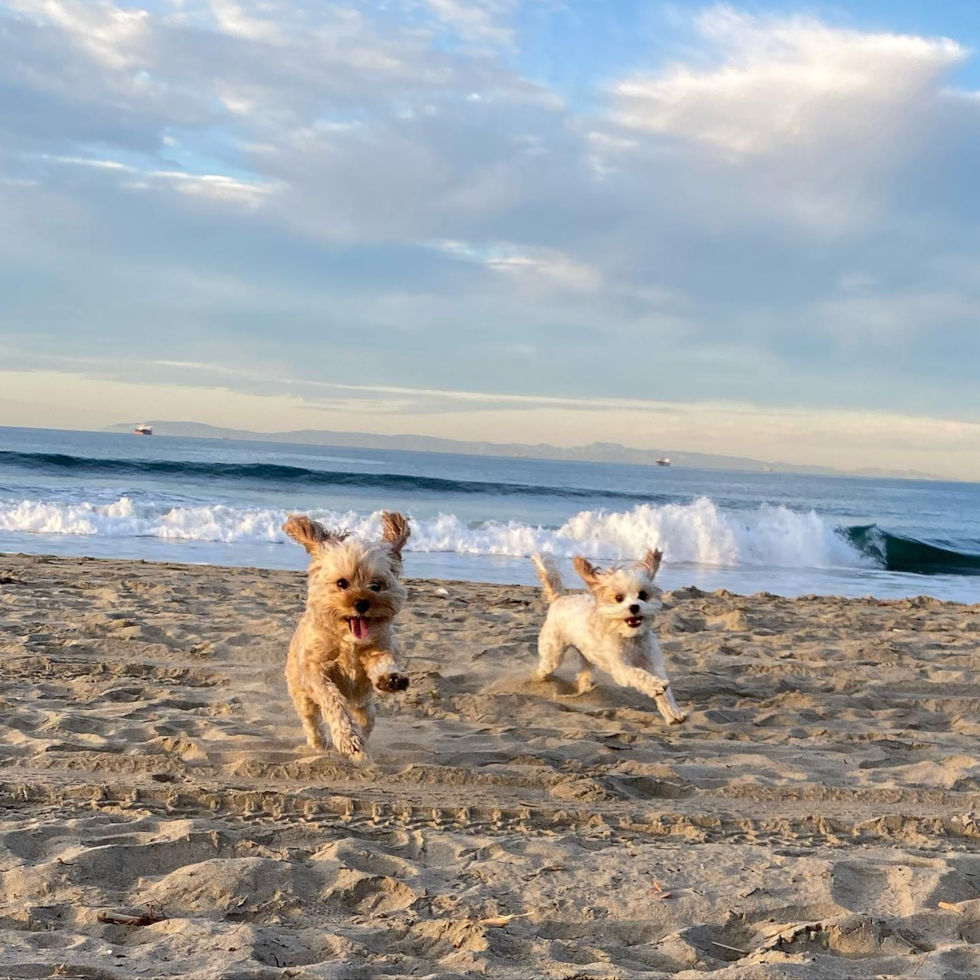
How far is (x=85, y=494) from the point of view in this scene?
88.6ft

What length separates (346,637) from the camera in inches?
201

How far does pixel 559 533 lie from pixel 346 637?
57.9ft

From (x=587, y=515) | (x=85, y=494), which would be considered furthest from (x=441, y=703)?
(x=85, y=494)

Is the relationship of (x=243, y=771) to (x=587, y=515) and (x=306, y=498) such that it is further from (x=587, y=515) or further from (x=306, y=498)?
(x=306, y=498)

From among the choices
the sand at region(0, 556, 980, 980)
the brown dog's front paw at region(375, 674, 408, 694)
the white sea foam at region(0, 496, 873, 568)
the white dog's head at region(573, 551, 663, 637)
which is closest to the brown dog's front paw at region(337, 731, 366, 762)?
the sand at region(0, 556, 980, 980)

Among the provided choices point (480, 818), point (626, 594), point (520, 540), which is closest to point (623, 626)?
point (626, 594)

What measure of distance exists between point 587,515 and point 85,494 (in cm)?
1333

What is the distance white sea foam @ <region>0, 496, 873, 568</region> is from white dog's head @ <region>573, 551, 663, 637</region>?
40.4 ft

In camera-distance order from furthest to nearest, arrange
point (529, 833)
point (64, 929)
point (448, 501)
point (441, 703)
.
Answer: point (448, 501) → point (441, 703) → point (529, 833) → point (64, 929)

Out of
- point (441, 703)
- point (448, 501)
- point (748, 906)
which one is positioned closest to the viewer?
point (748, 906)

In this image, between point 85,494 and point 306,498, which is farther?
point 306,498

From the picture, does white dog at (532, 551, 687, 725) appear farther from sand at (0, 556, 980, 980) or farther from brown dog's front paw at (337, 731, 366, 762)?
brown dog's front paw at (337, 731, 366, 762)

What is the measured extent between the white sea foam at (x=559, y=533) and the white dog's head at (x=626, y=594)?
1231 cm

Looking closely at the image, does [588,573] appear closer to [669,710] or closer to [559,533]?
[669,710]
